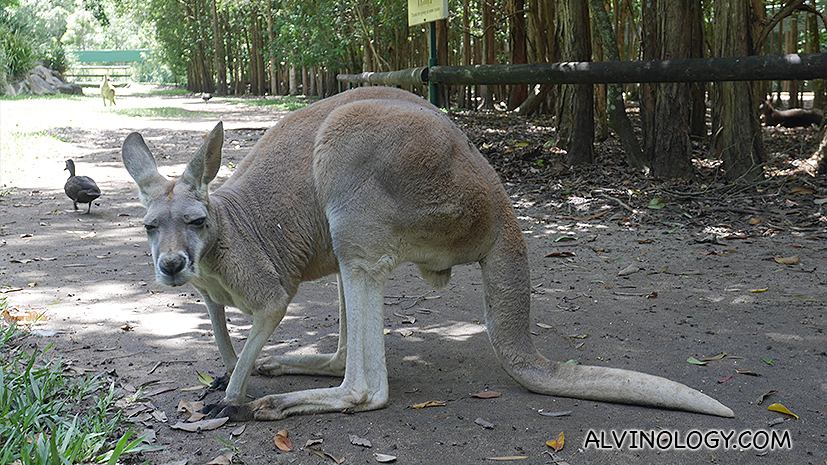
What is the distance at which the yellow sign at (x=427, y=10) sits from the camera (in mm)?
6957

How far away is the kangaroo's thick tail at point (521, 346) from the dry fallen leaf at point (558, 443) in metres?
0.35

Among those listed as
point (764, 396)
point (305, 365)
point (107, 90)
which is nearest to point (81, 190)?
point (305, 365)

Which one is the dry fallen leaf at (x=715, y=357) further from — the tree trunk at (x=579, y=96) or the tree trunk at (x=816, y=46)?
the tree trunk at (x=816, y=46)

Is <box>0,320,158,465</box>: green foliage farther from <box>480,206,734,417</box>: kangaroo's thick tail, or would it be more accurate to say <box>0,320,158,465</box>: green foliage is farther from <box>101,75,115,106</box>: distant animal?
<box>101,75,115,106</box>: distant animal

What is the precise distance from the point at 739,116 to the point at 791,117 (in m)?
6.57

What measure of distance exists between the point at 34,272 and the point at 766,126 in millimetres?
11896

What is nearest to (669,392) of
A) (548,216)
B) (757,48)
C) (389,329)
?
(389,329)

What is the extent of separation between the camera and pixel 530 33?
1368cm

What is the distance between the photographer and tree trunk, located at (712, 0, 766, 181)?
6.43m

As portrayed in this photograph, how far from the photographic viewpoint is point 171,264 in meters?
2.40

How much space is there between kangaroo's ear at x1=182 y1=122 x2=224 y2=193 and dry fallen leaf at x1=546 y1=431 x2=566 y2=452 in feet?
5.40

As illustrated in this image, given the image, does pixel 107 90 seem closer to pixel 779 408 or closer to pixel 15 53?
pixel 15 53

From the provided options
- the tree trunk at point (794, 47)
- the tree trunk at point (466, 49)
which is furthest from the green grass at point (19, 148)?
the tree trunk at point (794, 47)

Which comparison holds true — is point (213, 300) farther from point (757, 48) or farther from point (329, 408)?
point (757, 48)
